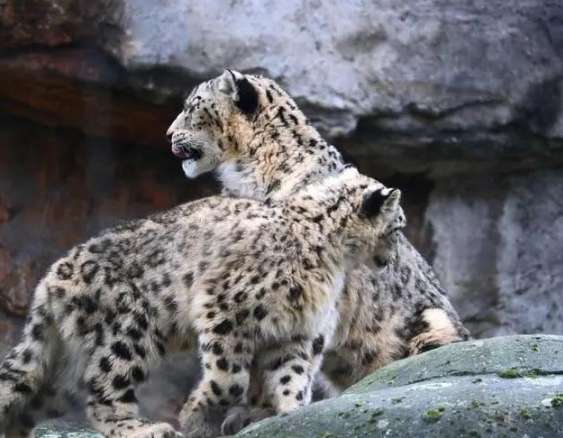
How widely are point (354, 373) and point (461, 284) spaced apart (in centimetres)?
251

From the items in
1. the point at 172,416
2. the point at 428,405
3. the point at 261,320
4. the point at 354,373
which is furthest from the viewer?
the point at 172,416

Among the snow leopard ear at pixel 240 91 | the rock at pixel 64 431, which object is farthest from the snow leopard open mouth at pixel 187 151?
the rock at pixel 64 431

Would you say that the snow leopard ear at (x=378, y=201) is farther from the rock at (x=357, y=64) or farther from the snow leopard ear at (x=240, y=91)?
the rock at (x=357, y=64)

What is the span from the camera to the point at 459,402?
5152mm

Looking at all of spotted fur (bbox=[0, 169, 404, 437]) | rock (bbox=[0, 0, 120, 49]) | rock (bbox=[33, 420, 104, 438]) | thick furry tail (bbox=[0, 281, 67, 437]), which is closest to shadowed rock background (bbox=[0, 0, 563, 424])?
rock (bbox=[0, 0, 120, 49])

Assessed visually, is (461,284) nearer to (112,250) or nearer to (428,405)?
(112,250)

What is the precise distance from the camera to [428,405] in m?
5.16

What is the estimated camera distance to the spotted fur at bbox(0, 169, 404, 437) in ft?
20.9

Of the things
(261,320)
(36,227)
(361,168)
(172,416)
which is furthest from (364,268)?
(36,227)

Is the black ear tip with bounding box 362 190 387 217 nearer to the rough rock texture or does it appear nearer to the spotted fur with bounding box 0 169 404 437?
the spotted fur with bounding box 0 169 404 437

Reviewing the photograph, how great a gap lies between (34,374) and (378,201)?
1723 millimetres

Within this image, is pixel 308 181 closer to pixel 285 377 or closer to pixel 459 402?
pixel 285 377

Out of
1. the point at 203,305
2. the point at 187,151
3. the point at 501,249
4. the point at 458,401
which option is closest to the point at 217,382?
the point at 203,305

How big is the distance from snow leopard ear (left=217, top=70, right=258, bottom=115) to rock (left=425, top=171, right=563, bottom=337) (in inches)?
88.7
